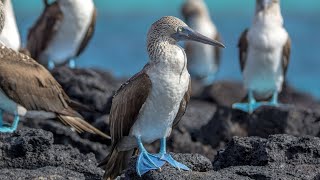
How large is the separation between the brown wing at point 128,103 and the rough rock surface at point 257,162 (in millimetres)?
322

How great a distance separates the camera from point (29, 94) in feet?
31.3

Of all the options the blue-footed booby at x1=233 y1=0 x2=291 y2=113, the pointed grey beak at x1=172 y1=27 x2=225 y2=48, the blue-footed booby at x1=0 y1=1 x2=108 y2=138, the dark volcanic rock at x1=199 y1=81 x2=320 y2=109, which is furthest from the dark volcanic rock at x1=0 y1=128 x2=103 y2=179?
the dark volcanic rock at x1=199 y1=81 x2=320 y2=109

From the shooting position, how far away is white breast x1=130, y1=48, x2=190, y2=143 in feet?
24.8

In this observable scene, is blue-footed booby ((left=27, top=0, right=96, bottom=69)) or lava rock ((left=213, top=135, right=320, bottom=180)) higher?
lava rock ((left=213, top=135, right=320, bottom=180))

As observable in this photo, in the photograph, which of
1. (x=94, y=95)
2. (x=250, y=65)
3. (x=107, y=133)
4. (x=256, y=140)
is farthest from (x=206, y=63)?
(x=256, y=140)

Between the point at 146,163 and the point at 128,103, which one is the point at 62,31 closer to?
the point at 128,103

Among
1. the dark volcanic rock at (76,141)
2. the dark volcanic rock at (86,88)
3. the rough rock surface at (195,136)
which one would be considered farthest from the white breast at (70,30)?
the dark volcanic rock at (76,141)

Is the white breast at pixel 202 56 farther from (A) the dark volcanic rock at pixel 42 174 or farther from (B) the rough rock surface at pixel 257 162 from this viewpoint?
(A) the dark volcanic rock at pixel 42 174

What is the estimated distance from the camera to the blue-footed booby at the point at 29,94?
30.7 ft

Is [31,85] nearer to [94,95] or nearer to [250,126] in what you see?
[94,95]

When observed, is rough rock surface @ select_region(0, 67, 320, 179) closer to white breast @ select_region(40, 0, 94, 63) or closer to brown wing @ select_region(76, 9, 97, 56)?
brown wing @ select_region(76, 9, 97, 56)

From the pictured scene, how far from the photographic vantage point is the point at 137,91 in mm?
7648

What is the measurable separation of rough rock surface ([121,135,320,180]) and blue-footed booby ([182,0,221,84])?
11.2 meters

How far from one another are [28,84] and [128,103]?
6.53 feet
